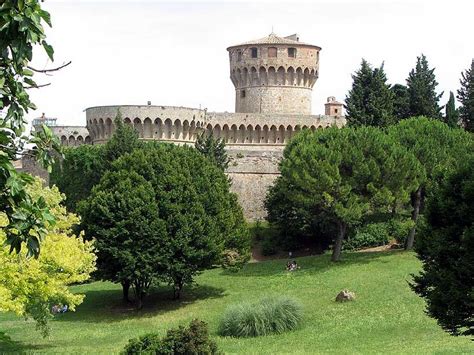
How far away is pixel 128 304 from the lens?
40.9 m

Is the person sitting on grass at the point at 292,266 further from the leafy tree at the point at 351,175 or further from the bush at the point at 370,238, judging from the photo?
the bush at the point at 370,238

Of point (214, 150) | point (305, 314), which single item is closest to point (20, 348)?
point (305, 314)

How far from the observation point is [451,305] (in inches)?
795

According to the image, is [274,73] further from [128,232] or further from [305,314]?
[305,314]

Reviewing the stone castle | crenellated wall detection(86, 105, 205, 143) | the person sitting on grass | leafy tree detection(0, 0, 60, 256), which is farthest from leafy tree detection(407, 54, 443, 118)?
leafy tree detection(0, 0, 60, 256)

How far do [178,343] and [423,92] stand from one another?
41.9 meters

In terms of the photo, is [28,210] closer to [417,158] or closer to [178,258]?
[178,258]

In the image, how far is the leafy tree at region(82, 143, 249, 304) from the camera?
1489 inches

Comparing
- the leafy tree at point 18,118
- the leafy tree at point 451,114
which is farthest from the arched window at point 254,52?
the leafy tree at point 18,118

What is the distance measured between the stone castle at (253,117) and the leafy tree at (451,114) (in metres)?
12.1

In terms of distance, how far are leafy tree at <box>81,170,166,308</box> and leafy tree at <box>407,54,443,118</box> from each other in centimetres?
2783

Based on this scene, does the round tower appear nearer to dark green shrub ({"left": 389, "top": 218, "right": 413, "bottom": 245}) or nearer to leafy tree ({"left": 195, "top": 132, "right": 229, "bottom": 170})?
leafy tree ({"left": 195, "top": 132, "right": 229, "bottom": 170})

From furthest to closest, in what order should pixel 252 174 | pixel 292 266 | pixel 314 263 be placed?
pixel 252 174 < pixel 314 263 < pixel 292 266

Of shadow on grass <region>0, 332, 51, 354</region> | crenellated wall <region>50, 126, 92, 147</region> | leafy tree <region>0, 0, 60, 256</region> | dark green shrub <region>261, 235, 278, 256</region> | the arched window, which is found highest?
the arched window
